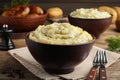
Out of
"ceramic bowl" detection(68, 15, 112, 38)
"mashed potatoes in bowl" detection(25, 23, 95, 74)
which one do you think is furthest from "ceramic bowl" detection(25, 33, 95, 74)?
"ceramic bowl" detection(68, 15, 112, 38)

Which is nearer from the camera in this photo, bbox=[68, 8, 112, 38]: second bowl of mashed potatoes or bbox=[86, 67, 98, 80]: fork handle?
bbox=[86, 67, 98, 80]: fork handle

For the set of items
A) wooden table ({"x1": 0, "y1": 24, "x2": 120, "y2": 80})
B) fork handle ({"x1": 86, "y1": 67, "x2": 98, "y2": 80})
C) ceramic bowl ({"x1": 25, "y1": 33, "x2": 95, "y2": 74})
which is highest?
ceramic bowl ({"x1": 25, "y1": 33, "x2": 95, "y2": 74})

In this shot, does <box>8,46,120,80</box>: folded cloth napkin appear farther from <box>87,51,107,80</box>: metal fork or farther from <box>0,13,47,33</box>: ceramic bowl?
<box>0,13,47,33</box>: ceramic bowl

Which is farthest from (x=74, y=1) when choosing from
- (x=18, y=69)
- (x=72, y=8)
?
(x=18, y=69)

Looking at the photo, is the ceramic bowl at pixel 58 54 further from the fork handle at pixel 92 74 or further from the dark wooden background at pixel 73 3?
the dark wooden background at pixel 73 3

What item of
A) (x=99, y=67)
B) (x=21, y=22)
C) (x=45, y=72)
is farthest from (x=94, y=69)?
(x=21, y=22)

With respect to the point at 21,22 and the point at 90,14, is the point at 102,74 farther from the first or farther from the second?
the point at 21,22

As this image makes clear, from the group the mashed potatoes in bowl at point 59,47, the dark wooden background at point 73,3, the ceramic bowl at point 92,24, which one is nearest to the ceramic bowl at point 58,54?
the mashed potatoes in bowl at point 59,47
